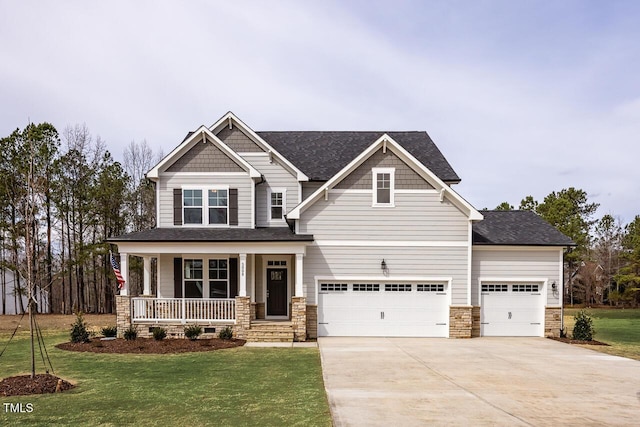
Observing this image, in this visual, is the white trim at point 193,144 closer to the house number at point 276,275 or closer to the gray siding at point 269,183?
the gray siding at point 269,183

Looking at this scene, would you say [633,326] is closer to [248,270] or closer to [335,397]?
[248,270]

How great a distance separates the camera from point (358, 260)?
17.5 metres

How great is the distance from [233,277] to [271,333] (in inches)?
140

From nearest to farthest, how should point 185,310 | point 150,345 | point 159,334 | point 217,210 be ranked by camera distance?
point 150,345, point 159,334, point 185,310, point 217,210

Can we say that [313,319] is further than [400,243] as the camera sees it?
No

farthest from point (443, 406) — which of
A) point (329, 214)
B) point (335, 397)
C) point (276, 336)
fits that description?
point (329, 214)

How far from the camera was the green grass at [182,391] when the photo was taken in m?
7.36

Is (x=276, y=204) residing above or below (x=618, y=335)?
above

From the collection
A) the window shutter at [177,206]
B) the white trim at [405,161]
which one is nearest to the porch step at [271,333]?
the white trim at [405,161]

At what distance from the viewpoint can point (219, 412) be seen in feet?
25.2

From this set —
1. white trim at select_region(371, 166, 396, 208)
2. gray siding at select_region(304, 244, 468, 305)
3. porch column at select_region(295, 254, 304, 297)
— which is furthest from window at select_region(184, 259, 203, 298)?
white trim at select_region(371, 166, 396, 208)

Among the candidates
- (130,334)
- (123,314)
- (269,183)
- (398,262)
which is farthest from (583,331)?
(123,314)

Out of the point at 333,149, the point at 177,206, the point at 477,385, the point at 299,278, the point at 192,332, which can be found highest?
the point at 333,149

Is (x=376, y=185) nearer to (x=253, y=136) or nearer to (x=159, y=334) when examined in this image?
(x=253, y=136)
